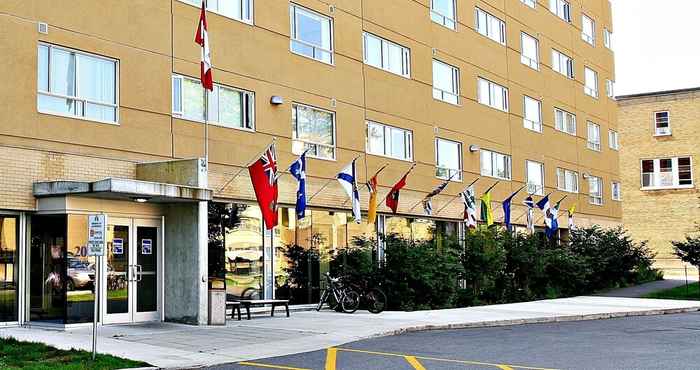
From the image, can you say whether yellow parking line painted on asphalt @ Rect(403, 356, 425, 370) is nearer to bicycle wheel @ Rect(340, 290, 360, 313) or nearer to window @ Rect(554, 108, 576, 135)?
bicycle wheel @ Rect(340, 290, 360, 313)

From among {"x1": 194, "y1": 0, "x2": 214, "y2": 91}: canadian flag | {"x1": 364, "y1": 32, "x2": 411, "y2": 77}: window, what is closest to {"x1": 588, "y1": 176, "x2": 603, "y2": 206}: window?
{"x1": 364, "y1": 32, "x2": 411, "y2": 77}: window

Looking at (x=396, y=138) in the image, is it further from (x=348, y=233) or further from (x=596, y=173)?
(x=596, y=173)

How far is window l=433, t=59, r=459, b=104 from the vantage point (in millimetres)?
30797

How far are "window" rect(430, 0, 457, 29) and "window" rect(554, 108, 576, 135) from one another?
32.9ft

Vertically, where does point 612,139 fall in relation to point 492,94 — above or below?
below

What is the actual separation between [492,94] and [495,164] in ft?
9.13

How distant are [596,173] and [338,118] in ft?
75.4

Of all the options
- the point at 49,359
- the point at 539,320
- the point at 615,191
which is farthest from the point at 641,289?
the point at 49,359

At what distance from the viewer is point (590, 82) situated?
4494cm

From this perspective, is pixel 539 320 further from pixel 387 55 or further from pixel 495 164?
pixel 495 164

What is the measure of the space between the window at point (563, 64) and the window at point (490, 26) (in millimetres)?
5403

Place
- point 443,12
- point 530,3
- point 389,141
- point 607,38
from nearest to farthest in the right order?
point 389,141, point 443,12, point 530,3, point 607,38

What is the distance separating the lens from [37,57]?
1712 cm

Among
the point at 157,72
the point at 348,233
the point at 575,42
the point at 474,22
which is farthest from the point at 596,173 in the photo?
the point at 157,72
